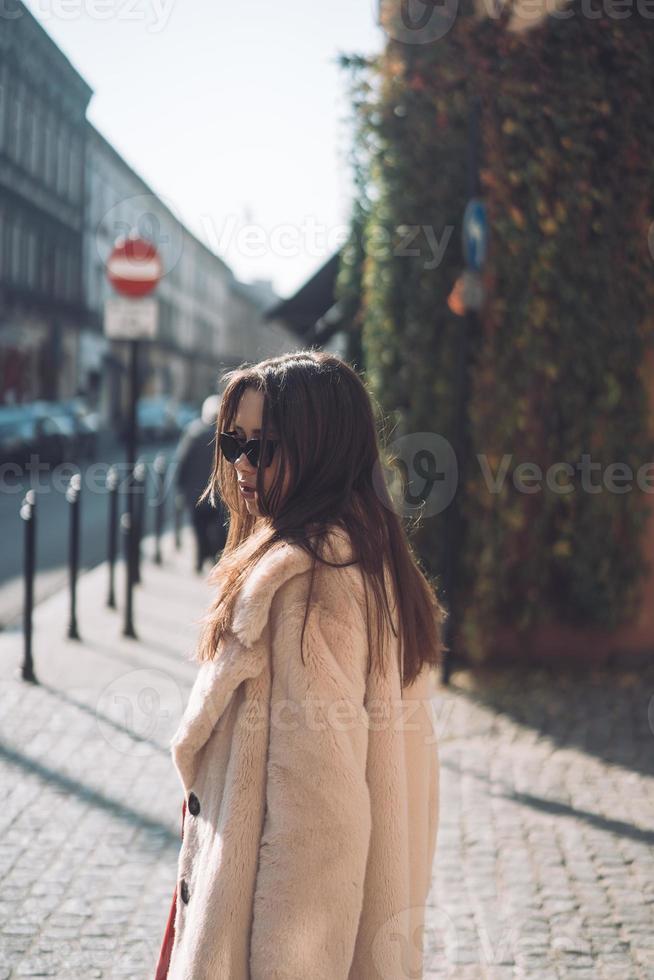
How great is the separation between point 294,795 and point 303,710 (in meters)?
0.14

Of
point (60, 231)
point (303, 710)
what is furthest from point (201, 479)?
point (60, 231)

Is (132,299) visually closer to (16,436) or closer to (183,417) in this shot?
(16,436)

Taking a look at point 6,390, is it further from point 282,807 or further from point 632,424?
point 282,807

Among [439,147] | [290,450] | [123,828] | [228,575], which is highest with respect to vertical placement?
[439,147]

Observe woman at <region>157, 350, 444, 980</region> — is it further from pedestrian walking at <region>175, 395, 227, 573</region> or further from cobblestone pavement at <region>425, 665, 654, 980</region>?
pedestrian walking at <region>175, 395, 227, 573</region>

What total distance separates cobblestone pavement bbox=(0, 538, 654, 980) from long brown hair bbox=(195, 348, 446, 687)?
2.35ft

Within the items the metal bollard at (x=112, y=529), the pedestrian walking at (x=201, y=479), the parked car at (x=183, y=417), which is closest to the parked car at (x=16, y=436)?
the pedestrian walking at (x=201, y=479)

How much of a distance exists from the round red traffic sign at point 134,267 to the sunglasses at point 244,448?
23.6 feet

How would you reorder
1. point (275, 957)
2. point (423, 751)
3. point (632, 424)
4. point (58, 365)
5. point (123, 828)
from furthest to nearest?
point (58, 365) → point (632, 424) → point (123, 828) → point (423, 751) → point (275, 957)

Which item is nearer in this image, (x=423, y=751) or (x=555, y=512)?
(x=423, y=751)

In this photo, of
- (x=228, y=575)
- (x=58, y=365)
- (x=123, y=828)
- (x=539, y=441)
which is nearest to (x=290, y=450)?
(x=228, y=575)

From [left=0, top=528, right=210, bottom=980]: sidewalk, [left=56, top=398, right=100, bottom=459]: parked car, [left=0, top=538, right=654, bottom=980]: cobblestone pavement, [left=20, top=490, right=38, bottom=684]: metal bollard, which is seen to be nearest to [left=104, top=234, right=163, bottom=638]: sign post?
[left=0, top=528, right=210, bottom=980]: sidewalk

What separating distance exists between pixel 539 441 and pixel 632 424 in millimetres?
573

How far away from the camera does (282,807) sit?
198 centimetres
